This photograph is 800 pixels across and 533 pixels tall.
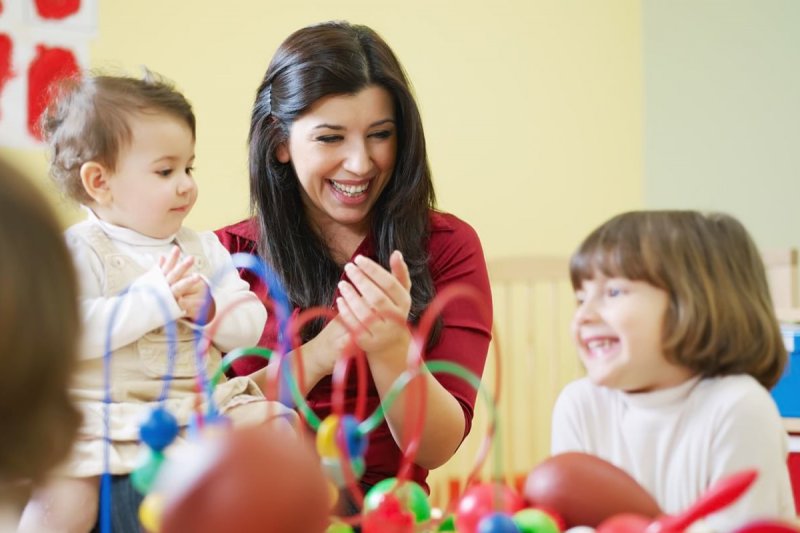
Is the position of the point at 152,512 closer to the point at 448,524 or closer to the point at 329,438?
the point at 329,438

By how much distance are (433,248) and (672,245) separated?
2.08ft

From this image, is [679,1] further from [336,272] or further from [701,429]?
[701,429]

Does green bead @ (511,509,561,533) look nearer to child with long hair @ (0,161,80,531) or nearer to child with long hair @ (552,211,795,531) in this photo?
child with long hair @ (552,211,795,531)

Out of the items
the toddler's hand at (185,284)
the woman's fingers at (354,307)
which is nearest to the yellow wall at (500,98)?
the toddler's hand at (185,284)

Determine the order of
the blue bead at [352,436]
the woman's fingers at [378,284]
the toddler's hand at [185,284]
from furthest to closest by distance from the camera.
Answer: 1. the toddler's hand at [185,284]
2. the woman's fingers at [378,284]
3. the blue bead at [352,436]

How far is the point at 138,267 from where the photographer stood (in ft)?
4.09

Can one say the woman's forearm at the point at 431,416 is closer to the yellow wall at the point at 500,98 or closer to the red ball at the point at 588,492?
the red ball at the point at 588,492

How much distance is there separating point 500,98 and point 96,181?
1.67m

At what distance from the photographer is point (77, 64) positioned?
2340 millimetres

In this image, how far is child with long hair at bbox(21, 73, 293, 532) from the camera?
115 cm

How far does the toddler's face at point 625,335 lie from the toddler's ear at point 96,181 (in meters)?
0.64

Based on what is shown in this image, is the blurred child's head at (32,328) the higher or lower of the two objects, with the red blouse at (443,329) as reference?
higher

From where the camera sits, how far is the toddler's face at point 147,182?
1257 mm

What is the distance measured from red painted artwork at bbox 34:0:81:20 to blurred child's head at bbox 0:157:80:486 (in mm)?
1817
